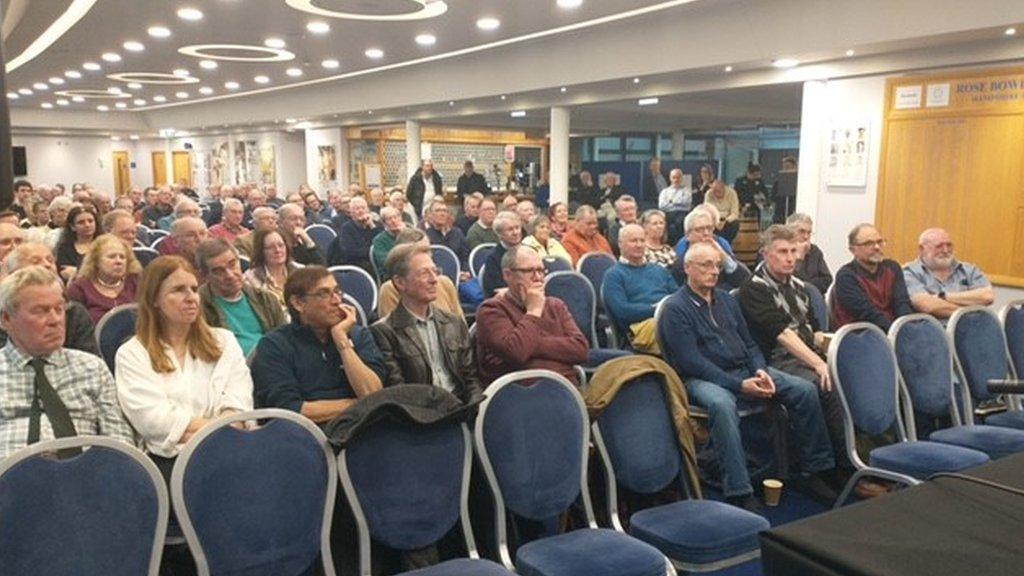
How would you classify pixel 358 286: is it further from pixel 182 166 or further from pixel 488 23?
pixel 182 166

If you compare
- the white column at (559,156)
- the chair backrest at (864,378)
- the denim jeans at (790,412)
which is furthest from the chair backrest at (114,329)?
the white column at (559,156)

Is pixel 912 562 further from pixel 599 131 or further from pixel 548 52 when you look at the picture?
pixel 599 131

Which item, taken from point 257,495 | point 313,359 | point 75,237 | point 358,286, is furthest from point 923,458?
point 75,237

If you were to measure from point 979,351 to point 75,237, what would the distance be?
588 cm

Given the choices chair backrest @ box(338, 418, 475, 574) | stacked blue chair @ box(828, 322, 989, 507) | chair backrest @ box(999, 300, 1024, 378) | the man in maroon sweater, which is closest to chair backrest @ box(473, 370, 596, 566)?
chair backrest @ box(338, 418, 475, 574)

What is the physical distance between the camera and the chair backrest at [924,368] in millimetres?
3629

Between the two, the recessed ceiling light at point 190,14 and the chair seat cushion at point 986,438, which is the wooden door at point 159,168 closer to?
the recessed ceiling light at point 190,14

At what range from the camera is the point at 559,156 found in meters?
11.6

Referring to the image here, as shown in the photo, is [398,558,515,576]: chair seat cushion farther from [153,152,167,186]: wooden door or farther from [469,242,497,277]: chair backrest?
[153,152,167,186]: wooden door

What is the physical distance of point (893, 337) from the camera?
362 cm

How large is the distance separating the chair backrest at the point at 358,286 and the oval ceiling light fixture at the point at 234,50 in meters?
5.84

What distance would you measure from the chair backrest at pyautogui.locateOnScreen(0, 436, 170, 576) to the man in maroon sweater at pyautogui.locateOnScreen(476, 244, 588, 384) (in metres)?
1.63

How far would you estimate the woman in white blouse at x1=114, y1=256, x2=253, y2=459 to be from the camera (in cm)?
252

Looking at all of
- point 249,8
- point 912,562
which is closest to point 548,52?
point 249,8
